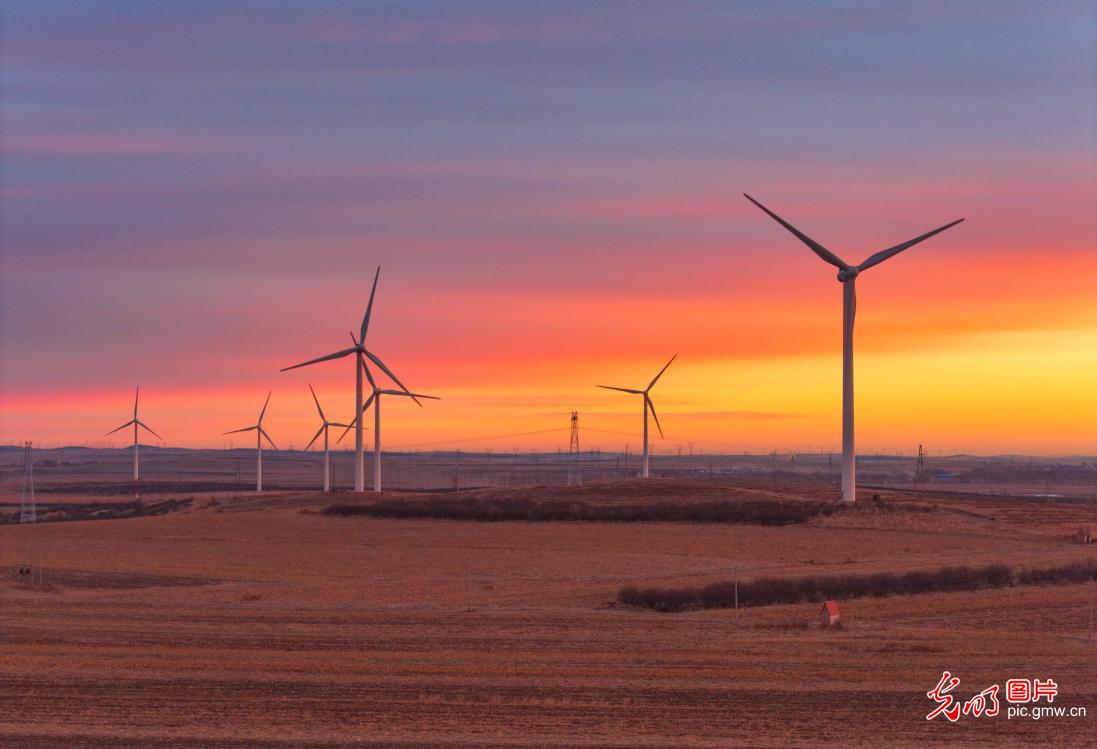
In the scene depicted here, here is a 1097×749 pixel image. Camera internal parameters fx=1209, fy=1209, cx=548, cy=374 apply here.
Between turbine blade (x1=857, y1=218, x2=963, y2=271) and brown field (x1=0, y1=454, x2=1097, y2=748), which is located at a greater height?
turbine blade (x1=857, y1=218, x2=963, y2=271)

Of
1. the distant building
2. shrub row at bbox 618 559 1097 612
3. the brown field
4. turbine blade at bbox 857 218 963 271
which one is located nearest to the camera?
the brown field

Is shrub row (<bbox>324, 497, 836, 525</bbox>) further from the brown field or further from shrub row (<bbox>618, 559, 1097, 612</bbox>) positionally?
shrub row (<bbox>618, 559, 1097, 612</bbox>)

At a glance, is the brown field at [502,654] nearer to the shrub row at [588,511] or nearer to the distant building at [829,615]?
the distant building at [829,615]

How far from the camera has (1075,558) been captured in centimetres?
5894

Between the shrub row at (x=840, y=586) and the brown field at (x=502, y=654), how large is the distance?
1.81 metres

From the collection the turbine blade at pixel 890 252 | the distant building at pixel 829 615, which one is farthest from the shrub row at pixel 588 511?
the distant building at pixel 829 615

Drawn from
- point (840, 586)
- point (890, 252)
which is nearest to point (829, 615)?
point (840, 586)

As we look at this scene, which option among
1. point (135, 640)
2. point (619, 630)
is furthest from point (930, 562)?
point (135, 640)

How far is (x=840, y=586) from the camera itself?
45531 mm

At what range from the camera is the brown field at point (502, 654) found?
900 inches

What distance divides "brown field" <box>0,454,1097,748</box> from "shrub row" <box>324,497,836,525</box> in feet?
72.3

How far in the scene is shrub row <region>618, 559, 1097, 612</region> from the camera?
42.9 m

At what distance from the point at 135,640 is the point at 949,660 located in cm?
2207

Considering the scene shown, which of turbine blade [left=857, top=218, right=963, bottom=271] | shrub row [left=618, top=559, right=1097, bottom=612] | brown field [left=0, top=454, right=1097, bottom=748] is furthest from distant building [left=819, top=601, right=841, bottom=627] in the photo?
turbine blade [left=857, top=218, right=963, bottom=271]
